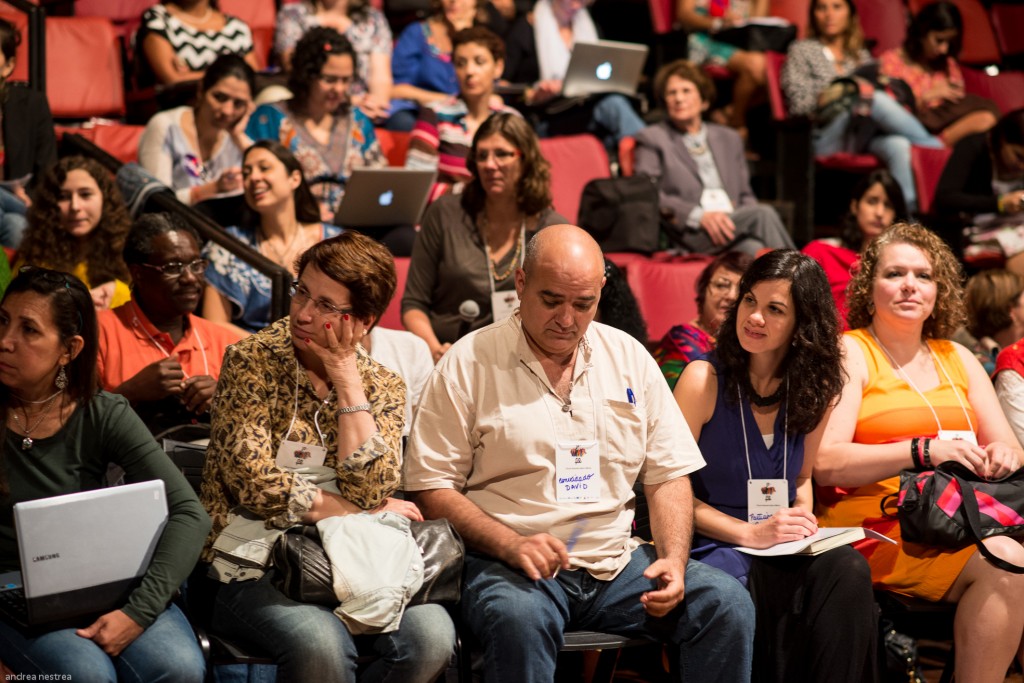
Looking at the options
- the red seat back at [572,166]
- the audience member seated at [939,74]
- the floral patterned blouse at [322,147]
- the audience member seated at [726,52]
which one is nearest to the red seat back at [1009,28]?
the audience member seated at [939,74]

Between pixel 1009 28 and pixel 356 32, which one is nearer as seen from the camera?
pixel 356 32

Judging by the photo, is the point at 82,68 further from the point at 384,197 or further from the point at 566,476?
the point at 566,476

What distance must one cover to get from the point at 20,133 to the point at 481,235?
198cm

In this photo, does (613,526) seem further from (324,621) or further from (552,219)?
(552,219)

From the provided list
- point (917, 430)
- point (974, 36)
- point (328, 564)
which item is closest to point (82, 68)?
point (328, 564)

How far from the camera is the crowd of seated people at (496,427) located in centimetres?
233

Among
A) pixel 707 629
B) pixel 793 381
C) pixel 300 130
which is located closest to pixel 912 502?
pixel 793 381

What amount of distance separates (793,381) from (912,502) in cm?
41

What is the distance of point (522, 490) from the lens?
252cm

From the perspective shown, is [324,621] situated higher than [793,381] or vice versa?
[793,381]

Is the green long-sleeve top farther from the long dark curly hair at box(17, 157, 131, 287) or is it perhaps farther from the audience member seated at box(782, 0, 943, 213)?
the audience member seated at box(782, 0, 943, 213)

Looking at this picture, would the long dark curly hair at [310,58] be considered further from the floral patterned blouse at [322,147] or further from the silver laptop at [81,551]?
the silver laptop at [81,551]

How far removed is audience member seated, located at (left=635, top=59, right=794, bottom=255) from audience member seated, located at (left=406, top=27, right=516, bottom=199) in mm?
804

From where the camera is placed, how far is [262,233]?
13.8 feet
